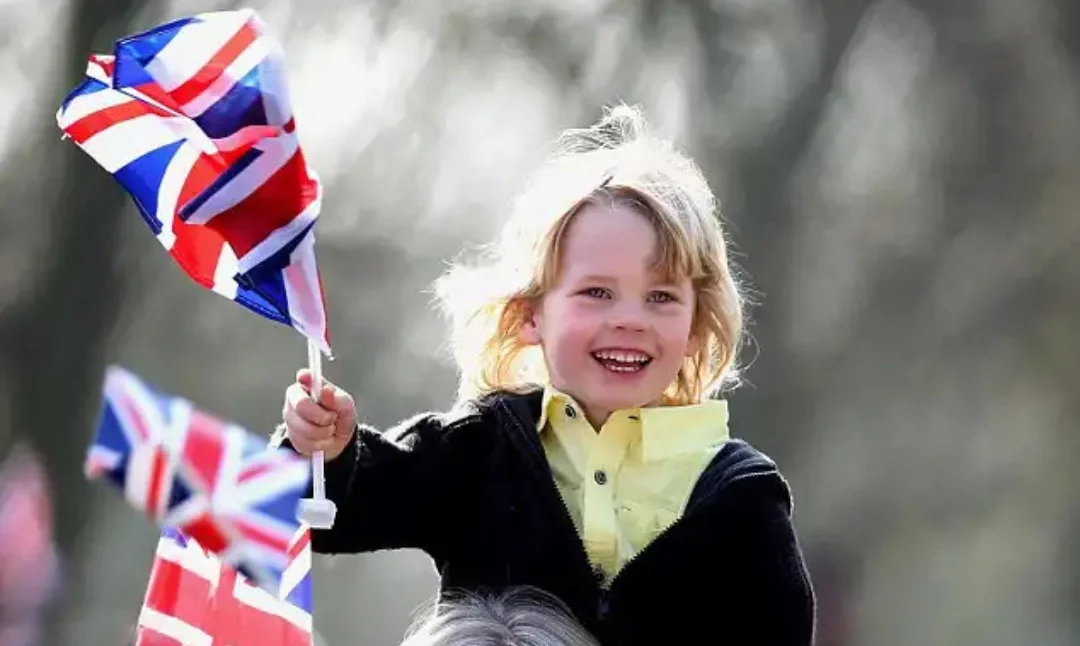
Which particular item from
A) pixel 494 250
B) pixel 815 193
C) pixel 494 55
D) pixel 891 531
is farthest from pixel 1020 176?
pixel 494 250

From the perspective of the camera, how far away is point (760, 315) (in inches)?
426

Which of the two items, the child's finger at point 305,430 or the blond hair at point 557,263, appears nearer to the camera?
the child's finger at point 305,430

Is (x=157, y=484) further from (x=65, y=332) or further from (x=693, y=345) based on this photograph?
(x=65, y=332)

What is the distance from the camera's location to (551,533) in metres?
2.36

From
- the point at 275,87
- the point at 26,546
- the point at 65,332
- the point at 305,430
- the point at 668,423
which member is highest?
the point at 65,332

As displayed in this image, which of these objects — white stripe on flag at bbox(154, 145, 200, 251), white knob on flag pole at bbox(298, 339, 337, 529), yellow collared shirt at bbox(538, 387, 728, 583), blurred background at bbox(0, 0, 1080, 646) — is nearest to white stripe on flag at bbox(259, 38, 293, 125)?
white stripe on flag at bbox(154, 145, 200, 251)

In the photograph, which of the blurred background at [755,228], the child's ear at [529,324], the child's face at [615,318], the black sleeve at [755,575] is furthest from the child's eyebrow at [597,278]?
the blurred background at [755,228]

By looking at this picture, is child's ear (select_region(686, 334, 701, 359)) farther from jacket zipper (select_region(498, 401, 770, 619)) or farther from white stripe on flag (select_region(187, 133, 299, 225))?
white stripe on flag (select_region(187, 133, 299, 225))

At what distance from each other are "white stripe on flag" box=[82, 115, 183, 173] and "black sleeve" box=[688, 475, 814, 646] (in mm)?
754

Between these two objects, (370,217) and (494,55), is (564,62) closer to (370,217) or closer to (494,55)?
(494,55)

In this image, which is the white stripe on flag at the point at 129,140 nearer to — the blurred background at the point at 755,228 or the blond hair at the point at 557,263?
the blond hair at the point at 557,263

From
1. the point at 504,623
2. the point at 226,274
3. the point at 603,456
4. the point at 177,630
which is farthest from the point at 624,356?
the point at 177,630

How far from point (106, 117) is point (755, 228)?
8.87 metres

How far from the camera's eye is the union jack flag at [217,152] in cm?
211
